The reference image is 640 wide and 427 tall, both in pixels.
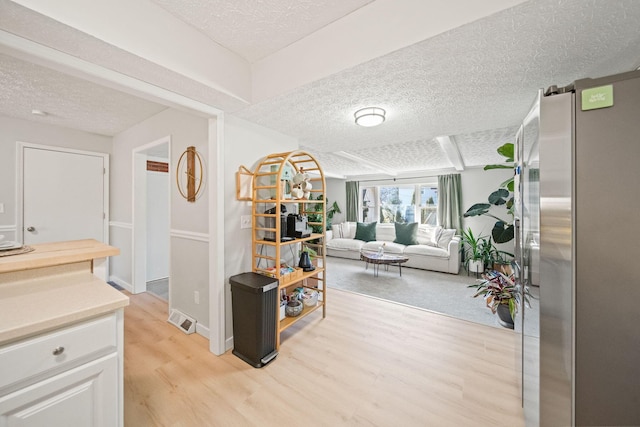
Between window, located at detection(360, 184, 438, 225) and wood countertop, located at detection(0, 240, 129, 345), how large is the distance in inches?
235

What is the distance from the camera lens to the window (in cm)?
587

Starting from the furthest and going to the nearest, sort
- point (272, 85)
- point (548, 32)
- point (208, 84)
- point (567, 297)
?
point (272, 85) → point (208, 84) → point (548, 32) → point (567, 297)

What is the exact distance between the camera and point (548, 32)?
113 cm

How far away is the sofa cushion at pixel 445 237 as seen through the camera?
4898mm

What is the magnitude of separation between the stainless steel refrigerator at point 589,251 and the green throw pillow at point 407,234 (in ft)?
14.9

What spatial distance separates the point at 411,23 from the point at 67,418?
2.30 metres

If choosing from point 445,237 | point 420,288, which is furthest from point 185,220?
point 445,237

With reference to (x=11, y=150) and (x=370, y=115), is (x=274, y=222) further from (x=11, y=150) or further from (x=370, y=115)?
(x=11, y=150)

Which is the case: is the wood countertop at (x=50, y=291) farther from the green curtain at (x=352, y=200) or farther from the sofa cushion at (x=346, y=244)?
the green curtain at (x=352, y=200)

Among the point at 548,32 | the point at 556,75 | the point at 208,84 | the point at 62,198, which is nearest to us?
the point at 548,32

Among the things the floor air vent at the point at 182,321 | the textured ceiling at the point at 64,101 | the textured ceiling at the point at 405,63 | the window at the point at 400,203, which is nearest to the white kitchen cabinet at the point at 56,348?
the textured ceiling at the point at 405,63

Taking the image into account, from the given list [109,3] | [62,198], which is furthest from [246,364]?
[62,198]

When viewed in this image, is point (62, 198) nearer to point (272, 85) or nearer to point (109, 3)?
point (109, 3)

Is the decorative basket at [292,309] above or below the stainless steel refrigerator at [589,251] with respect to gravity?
below
